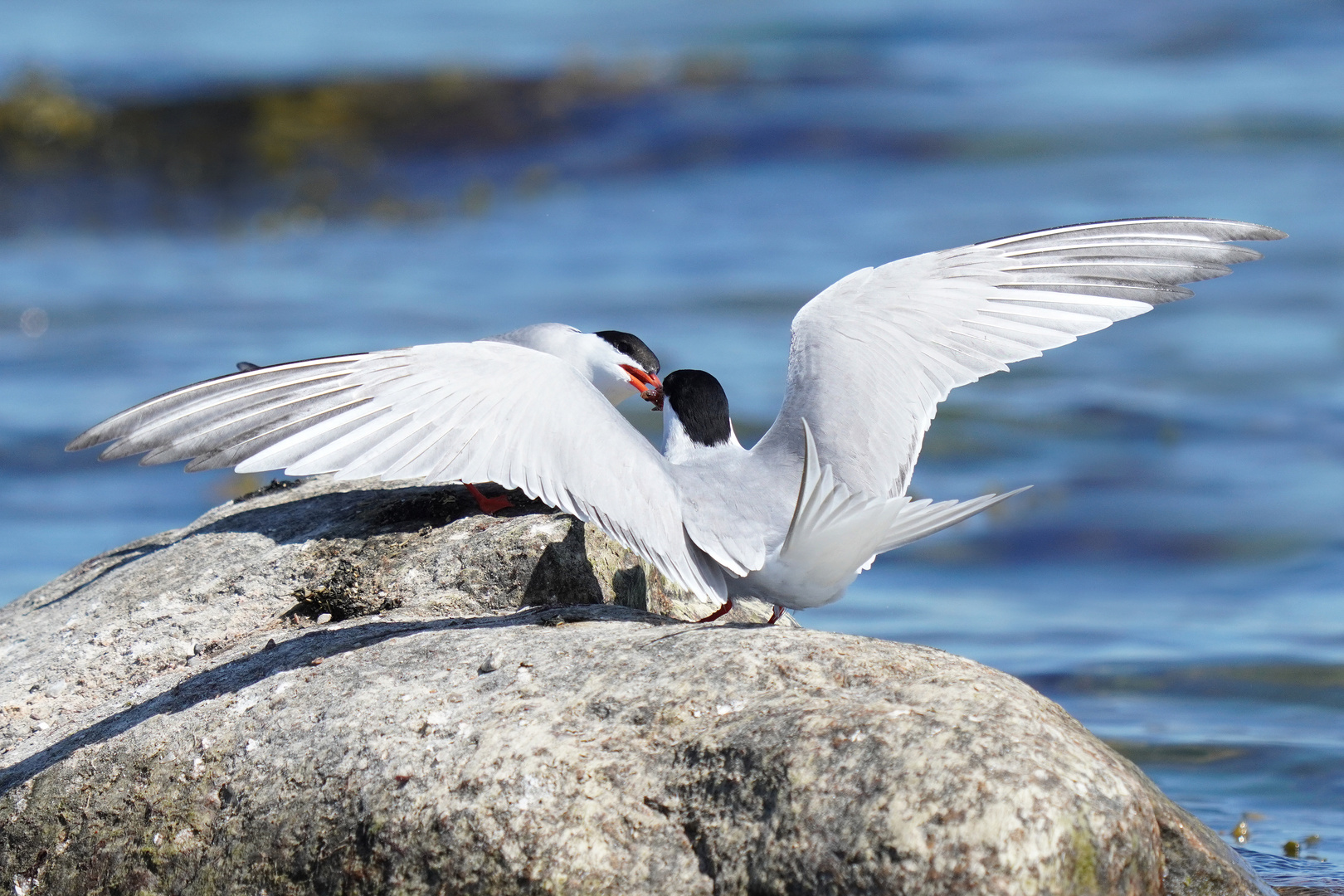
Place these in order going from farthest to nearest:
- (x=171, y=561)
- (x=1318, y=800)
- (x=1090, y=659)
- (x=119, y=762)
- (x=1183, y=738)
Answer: (x=1090, y=659)
(x=1183, y=738)
(x=1318, y=800)
(x=171, y=561)
(x=119, y=762)

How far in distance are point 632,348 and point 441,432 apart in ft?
7.91

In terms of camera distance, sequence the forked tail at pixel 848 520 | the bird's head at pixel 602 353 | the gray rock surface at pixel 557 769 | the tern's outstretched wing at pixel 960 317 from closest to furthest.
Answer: the gray rock surface at pixel 557 769
the forked tail at pixel 848 520
the tern's outstretched wing at pixel 960 317
the bird's head at pixel 602 353

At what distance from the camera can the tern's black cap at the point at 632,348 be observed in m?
5.95

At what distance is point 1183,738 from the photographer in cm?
566

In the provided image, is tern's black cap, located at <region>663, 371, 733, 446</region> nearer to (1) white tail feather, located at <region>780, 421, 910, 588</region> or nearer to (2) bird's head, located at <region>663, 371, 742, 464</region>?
(2) bird's head, located at <region>663, 371, 742, 464</region>

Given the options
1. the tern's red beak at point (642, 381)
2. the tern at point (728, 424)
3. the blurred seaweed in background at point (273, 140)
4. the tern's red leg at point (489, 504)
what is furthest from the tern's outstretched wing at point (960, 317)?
the blurred seaweed in background at point (273, 140)

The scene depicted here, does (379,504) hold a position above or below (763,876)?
above

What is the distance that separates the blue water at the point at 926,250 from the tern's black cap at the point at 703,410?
2.10 meters

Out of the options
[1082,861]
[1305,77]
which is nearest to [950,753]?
[1082,861]

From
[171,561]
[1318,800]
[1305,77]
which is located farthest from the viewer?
[1305,77]

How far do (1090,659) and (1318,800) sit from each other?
4.74 feet

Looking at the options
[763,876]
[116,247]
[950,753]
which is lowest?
[763,876]

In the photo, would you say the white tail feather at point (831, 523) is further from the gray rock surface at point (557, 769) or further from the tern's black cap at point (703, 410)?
the tern's black cap at point (703, 410)

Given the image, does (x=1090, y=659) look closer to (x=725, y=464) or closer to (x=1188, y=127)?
(x=725, y=464)
